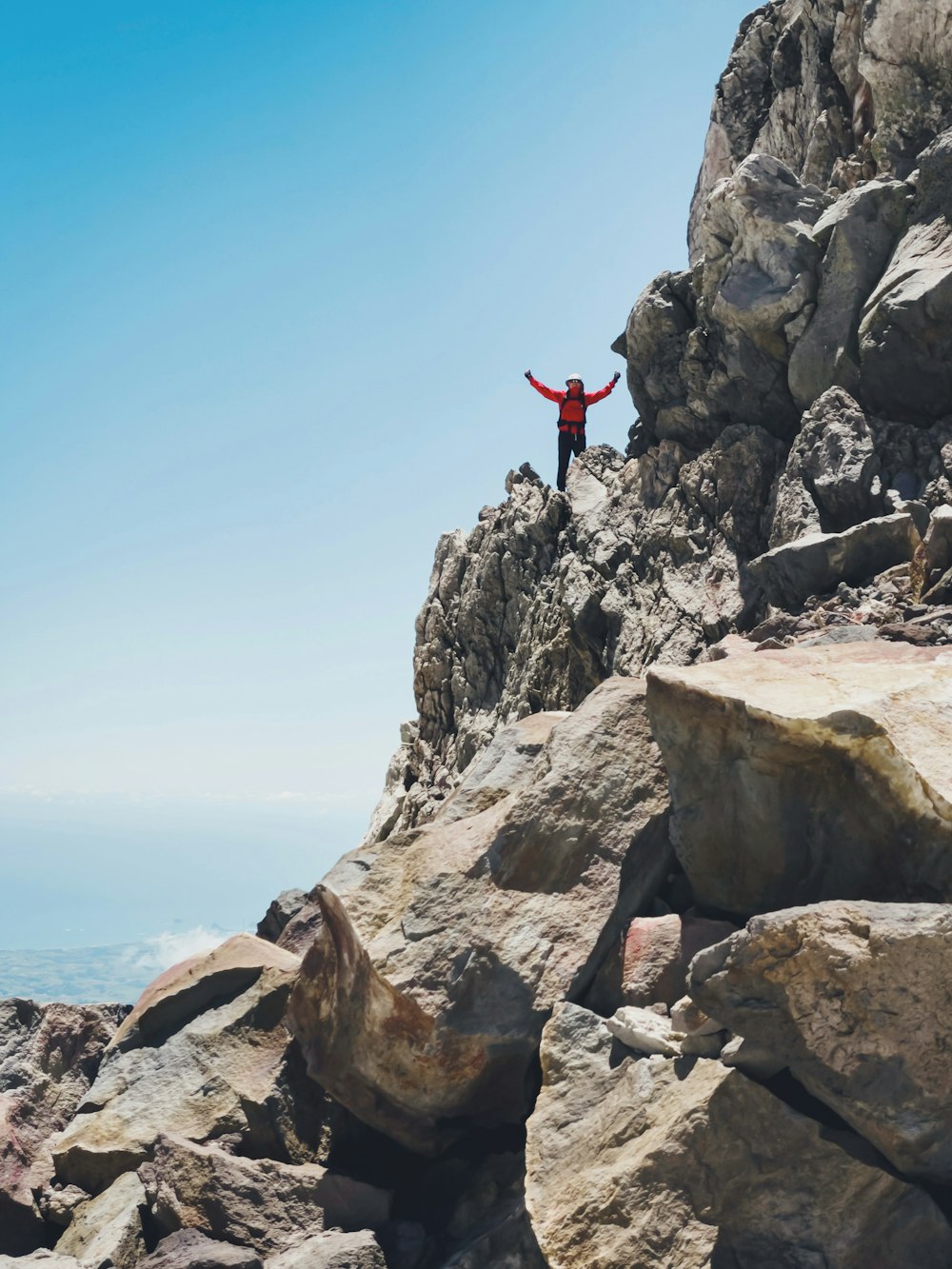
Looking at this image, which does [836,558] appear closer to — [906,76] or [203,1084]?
[203,1084]

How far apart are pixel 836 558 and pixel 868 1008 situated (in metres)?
17.3

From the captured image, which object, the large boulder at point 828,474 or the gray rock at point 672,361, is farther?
the gray rock at point 672,361

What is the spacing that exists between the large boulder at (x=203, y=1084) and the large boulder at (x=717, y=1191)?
5238 mm

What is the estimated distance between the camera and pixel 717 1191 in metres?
11.6

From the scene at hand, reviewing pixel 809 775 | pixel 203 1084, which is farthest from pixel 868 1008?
pixel 203 1084

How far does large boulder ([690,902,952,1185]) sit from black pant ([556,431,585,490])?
3975 centimetres

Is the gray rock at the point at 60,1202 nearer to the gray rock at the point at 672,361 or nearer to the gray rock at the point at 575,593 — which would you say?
the gray rock at the point at 575,593

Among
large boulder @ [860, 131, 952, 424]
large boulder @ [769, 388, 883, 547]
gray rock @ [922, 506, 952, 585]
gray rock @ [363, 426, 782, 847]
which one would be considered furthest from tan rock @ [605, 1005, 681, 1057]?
large boulder @ [860, 131, 952, 424]

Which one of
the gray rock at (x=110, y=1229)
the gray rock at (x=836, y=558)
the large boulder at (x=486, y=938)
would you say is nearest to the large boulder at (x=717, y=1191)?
the large boulder at (x=486, y=938)

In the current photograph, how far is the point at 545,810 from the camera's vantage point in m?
16.2

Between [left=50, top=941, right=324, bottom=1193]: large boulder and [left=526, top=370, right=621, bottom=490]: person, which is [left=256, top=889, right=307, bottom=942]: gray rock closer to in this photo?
[left=50, top=941, right=324, bottom=1193]: large boulder

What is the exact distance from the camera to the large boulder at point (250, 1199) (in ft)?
48.2

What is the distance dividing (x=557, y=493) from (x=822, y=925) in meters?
37.9

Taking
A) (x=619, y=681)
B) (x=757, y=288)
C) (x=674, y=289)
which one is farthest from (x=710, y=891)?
(x=674, y=289)
